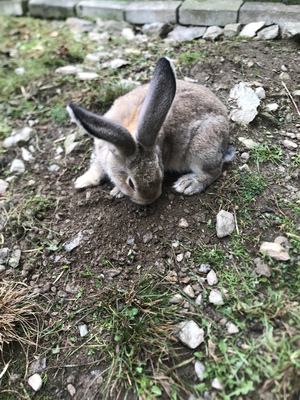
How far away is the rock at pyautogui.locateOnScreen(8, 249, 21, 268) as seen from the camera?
308 cm

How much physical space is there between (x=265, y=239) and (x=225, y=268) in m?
0.46

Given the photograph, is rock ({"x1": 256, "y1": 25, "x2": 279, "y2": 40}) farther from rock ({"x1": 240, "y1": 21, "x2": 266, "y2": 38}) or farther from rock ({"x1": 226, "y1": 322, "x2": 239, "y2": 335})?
rock ({"x1": 226, "y1": 322, "x2": 239, "y2": 335})

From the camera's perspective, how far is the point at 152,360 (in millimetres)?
2344

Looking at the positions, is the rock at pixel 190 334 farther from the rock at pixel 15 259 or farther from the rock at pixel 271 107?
the rock at pixel 271 107

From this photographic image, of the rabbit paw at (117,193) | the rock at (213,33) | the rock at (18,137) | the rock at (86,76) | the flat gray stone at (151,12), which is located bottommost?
the rabbit paw at (117,193)

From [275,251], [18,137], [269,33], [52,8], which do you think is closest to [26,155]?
[18,137]

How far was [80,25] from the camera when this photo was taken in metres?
6.03

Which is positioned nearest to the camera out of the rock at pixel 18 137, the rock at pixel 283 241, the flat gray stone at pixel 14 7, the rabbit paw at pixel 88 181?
the rock at pixel 283 241

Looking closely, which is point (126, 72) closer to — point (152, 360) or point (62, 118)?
point (62, 118)

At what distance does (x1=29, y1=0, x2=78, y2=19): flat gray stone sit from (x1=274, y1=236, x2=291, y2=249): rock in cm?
598

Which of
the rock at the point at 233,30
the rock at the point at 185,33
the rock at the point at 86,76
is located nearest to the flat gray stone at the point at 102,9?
the rock at the point at 185,33

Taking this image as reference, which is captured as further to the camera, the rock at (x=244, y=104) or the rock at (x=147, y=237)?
the rock at (x=244, y=104)

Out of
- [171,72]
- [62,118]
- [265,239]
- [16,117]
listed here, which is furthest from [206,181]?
[16,117]

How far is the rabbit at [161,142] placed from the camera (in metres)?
2.82
